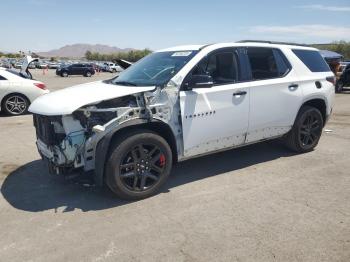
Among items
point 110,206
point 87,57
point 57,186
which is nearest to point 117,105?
point 110,206

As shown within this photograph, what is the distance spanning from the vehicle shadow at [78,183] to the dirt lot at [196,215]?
0.04ft

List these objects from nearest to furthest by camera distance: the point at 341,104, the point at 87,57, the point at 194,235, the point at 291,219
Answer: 1. the point at 194,235
2. the point at 291,219
3. the point at 341,104
4. the point at 87,57

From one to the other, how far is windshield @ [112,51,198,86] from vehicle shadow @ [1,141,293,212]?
1.40 meters

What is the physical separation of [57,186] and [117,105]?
5.07 feet

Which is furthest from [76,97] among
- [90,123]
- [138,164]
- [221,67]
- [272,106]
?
[272,106]

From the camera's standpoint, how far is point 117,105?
4207 mm

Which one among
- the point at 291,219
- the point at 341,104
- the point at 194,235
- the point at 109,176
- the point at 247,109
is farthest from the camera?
the point at 341,104

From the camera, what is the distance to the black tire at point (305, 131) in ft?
19.7

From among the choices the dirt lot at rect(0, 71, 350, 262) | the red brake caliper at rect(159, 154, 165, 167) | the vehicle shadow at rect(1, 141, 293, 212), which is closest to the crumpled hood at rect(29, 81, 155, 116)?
the red brake caliper at rect(159, 154, 165, 167)

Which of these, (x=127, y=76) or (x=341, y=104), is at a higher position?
(x=127, y=76)

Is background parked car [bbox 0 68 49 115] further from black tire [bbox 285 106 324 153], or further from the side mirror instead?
black tire [bbox 285 106 324 153]

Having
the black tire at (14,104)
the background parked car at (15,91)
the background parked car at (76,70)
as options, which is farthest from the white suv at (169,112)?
the background parked car at (76,70)

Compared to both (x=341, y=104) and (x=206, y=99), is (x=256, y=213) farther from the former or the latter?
(x=341, y=104)

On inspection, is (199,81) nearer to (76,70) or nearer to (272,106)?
(272,106)
